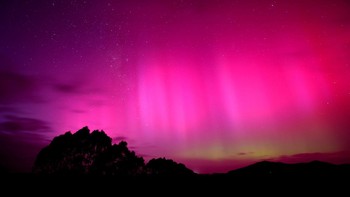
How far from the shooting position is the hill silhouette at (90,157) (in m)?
77.9

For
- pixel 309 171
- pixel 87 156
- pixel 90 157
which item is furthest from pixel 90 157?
pixel 309 171

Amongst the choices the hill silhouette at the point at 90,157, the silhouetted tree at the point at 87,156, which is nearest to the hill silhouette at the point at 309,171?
the hill silhouette at the point at 90,157

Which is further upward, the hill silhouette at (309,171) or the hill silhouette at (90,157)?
the hill silhouette at (90,157)

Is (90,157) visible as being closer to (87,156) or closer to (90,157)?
(90,157)

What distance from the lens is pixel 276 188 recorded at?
12156mm

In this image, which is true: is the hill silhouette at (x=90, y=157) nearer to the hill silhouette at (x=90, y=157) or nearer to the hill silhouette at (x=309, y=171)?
the hill silhouette at (x=90, y=157)

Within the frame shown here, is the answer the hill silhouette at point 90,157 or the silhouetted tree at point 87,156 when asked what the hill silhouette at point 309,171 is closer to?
the hill silhouette at point 90,157

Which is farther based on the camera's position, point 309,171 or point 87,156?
point 87,156

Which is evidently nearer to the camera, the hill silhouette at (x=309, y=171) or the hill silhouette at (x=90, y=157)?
the hill silhouette at (x=309, y=171)

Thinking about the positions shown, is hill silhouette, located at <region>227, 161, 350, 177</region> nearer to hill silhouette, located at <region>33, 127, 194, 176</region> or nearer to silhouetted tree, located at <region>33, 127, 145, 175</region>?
hill silhouette, located at <region>33, 127, 194, 176</region>

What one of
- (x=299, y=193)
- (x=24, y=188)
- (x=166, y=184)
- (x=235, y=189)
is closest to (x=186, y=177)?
(x=166, y=184)

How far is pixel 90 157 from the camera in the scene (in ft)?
271

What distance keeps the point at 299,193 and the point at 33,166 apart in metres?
87.5

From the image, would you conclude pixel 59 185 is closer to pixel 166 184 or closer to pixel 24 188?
pixel 24 188
